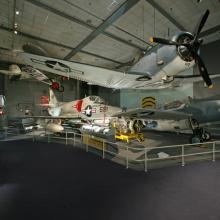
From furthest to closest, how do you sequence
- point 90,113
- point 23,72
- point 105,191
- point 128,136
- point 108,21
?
point 23,72 < point 90,113 < point 108,21 < point 128,136 < point 105,191

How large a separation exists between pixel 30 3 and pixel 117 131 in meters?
7.81

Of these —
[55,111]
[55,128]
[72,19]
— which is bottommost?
[55,128]

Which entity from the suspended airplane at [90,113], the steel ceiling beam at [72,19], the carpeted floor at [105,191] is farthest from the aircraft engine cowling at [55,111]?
the carpeted floor at [105,191]

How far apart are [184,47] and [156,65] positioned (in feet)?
4.44

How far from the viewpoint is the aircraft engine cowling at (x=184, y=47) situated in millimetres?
6336

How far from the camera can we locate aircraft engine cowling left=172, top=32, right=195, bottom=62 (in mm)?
6336

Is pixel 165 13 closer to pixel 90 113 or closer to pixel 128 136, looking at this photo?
pixel 128 136

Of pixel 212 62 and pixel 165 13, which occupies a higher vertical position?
pixel 165 13

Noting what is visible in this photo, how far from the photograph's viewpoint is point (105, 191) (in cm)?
346

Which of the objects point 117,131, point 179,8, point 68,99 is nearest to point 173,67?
point 179,8

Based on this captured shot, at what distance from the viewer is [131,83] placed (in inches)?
366

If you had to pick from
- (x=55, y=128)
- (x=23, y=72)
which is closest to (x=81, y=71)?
(x=55, y=128)

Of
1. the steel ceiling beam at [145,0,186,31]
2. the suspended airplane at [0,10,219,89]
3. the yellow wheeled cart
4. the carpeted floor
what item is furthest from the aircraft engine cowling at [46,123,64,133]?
the steel ceiling beam at [145,0,186,31]

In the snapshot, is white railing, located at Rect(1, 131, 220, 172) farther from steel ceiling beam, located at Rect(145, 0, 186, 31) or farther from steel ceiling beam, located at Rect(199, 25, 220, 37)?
steel ceiling beam, located at Rect(199, 25, 220, 37)
